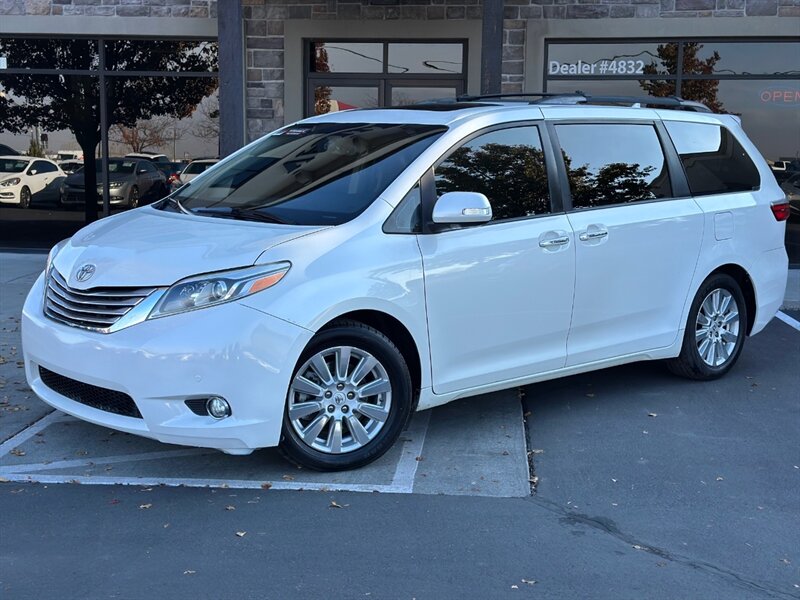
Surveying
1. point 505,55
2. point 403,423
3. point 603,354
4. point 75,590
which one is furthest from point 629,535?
point 505,55

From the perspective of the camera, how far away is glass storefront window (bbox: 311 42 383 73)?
12.2 m

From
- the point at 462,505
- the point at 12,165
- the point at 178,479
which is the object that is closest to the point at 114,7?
the point at 12,165

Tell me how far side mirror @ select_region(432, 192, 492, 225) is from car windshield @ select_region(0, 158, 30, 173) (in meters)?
9.18

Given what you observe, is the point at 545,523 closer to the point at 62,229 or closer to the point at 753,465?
the point at 753,465

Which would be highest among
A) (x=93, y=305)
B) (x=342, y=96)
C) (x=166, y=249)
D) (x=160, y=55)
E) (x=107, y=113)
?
(x=160, y=55)

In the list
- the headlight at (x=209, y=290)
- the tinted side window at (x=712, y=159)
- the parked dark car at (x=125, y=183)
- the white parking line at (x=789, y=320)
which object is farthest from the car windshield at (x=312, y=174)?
the parked dark car at (x=125, y=183)

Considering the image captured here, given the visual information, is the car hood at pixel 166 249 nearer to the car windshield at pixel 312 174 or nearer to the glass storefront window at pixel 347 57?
the car windshield at pixel 312 174

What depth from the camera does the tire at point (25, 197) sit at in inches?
503

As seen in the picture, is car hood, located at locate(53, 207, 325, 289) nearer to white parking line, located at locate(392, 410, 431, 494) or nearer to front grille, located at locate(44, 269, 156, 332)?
front grille, located at locate(44, 269, 156, 332)

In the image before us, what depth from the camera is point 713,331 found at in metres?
6.75

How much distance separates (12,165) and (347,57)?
4644 millimetres

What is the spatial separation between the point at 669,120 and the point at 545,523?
11.0 ft

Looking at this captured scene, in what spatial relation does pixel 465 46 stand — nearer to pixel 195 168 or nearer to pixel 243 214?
pixel 195 168

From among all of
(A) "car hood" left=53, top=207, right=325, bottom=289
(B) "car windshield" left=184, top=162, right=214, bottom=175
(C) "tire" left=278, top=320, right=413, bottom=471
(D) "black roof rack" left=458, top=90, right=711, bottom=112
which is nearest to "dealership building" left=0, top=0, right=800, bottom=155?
(B) "car windshield" left=184, top=162, right=214, bottom=175
